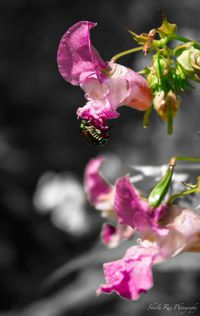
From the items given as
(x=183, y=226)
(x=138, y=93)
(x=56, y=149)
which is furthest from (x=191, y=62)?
(x=56, y=149)

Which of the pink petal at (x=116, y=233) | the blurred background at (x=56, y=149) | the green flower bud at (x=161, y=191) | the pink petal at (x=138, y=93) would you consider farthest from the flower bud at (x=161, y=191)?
the blurred background at (x=56, y=149)

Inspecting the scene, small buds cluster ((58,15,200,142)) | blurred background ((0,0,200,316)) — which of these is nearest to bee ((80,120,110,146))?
small buds cluster ((58,15,200,142))

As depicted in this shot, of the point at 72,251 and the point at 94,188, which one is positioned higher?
the point at 94,188

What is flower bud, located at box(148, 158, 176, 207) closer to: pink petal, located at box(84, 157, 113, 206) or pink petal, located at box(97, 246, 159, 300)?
pink petal, located at box(97, 246, 159, 300)

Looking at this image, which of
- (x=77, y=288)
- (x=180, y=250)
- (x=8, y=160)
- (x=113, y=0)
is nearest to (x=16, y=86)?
(x=8, y=160)

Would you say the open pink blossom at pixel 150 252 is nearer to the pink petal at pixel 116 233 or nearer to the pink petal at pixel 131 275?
the pink petal at pixel 131 275

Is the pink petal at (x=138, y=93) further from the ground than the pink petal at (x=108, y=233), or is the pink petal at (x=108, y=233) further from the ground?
the pink petal at (x=138, y=93)

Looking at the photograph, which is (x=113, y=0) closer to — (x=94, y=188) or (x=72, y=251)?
(x=72, y=251)
